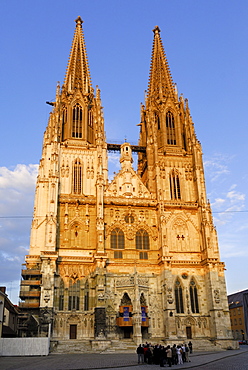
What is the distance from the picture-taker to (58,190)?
48.0m

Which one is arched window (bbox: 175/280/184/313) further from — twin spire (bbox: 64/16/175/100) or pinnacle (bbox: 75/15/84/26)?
pinnacle (bbox: 75/15/84/26)

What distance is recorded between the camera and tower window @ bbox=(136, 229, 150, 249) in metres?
47.1

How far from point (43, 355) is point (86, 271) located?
11.8 meters

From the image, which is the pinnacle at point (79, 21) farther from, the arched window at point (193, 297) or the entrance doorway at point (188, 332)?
the entrance doorway at point (188, 332)

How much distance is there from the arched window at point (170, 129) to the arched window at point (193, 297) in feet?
67.4

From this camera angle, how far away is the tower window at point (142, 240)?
155ft

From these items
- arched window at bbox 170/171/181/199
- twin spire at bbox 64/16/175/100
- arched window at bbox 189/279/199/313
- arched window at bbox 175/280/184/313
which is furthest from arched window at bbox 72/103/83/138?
arched window at bbox 189/279/199/313

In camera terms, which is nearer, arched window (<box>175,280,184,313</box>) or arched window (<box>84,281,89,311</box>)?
arched window (<box>84,281,89,311</box>)

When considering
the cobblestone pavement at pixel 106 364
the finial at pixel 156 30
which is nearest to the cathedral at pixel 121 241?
the cobblestone pavement at pixel 106 364

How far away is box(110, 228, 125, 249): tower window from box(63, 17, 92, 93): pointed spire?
2309cm

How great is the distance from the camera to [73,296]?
42656 mm

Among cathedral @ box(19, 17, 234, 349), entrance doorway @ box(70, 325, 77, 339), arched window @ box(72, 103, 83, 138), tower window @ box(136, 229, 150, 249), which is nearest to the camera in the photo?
entrance doorway @ box(70, 325, 77, 339)

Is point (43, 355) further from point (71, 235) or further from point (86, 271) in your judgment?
point (71, 235)

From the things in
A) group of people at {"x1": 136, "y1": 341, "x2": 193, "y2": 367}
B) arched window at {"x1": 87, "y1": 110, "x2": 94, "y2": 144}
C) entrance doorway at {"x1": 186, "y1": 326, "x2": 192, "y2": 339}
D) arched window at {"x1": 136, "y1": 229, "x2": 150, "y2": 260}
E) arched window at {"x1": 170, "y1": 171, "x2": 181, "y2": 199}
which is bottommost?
group of people at {"x1": 136, "y1": 341, "x2": 193, "y2": 367}
